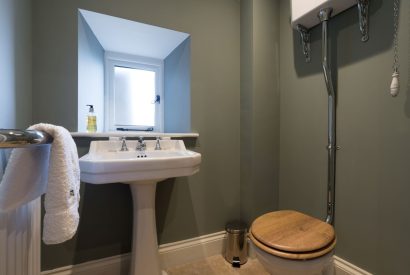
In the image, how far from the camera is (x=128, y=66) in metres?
1.68

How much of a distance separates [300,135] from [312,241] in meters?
0.72

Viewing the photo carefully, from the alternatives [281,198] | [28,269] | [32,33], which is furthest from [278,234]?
[32,33]

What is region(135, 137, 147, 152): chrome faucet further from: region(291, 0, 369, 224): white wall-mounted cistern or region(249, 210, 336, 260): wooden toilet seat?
region(291, 0, 369, 224): white wall-mounted cistern

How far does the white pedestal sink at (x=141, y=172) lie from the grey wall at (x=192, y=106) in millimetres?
216

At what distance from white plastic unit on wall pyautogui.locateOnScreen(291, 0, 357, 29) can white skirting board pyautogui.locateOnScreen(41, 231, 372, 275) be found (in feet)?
4.39

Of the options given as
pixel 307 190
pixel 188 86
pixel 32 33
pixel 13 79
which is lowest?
pixel 307 190

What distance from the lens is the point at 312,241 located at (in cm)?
81

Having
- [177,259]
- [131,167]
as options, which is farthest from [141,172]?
[177,259]

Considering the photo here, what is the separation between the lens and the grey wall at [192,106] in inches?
42.1

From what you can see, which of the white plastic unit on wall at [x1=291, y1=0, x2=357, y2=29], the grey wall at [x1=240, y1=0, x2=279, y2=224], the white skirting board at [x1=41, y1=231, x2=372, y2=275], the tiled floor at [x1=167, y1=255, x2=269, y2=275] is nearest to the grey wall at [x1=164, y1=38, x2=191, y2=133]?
the grey wall at [x1=240, y1=0, x2=279, y2=224]

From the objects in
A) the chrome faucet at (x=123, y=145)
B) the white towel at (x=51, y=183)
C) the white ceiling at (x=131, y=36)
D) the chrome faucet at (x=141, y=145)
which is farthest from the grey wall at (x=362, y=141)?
the white towel at (x=51, y=183)

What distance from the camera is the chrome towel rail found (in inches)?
13.8

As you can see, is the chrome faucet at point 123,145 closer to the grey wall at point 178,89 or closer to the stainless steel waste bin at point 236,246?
the grey wall at point 178,89

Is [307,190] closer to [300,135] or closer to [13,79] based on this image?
[300,135]
